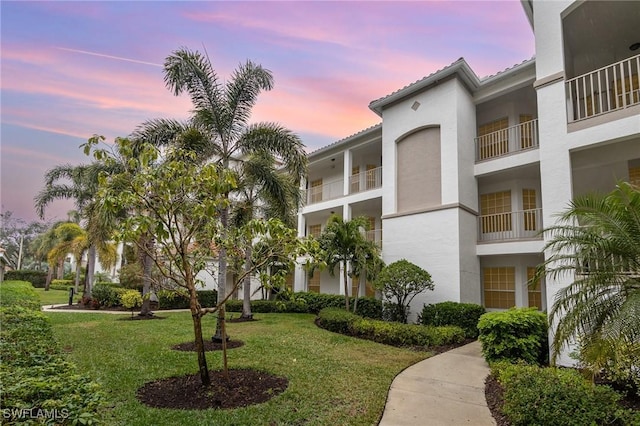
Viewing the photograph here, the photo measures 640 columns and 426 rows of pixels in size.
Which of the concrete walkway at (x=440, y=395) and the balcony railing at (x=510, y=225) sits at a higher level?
the balcony railing at (x=510, y=225)

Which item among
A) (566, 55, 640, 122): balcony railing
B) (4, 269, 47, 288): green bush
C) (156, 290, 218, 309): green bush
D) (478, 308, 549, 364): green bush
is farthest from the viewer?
(4, 269, 47, 288): green bush

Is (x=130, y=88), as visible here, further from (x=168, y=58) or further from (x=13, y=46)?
(x=13, y=46)

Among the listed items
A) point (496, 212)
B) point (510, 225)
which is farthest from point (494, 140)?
point (510, 225)

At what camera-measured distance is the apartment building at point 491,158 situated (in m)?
11.1

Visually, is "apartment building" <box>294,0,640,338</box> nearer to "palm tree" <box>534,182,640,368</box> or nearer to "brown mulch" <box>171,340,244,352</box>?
"palm tree" <box>534,182,640,368</box>

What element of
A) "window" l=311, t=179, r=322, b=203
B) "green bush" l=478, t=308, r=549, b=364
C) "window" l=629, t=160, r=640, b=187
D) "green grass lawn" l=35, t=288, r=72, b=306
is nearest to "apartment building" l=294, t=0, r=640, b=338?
"window" l=629, t=160, r=640, b=187

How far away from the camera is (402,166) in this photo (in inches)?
634

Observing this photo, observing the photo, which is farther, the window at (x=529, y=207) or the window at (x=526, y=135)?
the window at (x=526, y=135)

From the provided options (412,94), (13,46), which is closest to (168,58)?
(13,46)

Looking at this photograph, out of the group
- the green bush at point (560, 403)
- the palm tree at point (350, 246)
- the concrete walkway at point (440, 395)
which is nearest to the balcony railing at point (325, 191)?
the palm tree at point (350, 246)

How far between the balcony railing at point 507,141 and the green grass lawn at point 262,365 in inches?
362

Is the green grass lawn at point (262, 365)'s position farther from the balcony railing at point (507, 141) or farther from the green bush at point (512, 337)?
the balcony railing at point (507, 141)

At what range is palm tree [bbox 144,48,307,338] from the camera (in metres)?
11.4

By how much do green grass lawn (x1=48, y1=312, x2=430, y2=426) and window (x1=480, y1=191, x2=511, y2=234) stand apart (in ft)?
24.4
